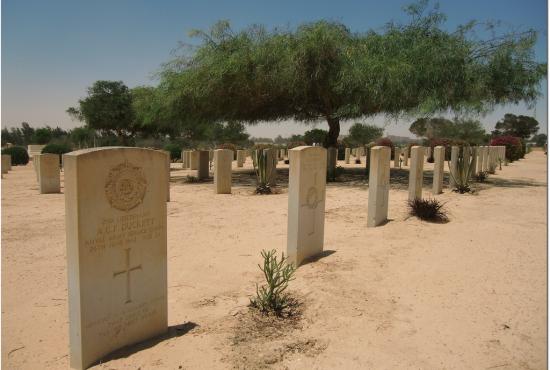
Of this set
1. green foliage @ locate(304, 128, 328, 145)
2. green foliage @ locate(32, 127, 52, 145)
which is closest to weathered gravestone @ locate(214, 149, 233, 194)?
green foliage @ locate(304, 128, 328, 145)

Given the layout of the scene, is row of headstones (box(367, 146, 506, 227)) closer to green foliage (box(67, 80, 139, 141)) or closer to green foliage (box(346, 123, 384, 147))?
green foliage (box(67, 80, 139, 141))

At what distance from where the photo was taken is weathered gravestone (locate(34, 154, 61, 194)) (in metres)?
10.9

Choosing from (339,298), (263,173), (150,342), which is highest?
(263,173)

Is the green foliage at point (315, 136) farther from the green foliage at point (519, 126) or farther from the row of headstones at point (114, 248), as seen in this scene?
the green foliage at point (519, 126)

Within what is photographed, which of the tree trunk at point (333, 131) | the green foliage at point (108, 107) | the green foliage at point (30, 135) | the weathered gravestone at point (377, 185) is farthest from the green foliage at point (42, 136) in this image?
the weathered gravestone at point (377, 185)

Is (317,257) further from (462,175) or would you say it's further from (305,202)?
(462,175)

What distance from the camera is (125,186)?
298 cm

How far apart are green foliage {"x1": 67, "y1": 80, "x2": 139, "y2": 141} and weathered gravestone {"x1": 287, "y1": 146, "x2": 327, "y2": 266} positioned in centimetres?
2141

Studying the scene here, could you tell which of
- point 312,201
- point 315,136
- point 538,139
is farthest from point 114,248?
point 538,139

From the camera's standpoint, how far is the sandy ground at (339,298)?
2912 mm

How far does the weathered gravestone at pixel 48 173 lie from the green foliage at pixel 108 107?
13900 millimetres

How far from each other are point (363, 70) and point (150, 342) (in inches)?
390

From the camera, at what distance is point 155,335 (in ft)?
10.8

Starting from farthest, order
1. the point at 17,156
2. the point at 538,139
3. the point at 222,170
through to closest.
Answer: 1. the point at 538,139
2. the point at 17,156
3. the point at 222,170
